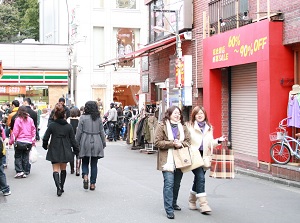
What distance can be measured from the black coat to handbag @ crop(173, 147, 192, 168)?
284 centimetres

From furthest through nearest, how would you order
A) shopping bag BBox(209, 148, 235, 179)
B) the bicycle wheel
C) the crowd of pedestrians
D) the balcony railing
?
the balcony railing < the bicycle wheel < shopping bag BBox(209, 148, 235, 179) < the crowd of pedestrians

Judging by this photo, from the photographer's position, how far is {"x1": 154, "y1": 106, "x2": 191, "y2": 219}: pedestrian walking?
7949 mm

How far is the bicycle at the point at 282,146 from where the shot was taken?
12.2m

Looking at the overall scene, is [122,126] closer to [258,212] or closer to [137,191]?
[137,191]

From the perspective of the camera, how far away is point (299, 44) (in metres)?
12.4

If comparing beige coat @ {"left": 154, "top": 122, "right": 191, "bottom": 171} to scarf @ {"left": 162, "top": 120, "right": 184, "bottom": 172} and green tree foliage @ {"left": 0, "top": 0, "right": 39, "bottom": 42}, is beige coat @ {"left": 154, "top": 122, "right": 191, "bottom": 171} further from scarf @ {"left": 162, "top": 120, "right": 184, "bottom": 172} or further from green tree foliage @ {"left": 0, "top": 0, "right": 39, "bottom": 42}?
green tree foliage @ {"left": 0, "top": 0, "right": 39, "bottom": 42}

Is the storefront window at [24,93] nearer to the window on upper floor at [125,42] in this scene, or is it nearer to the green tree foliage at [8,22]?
the window on upper floor at [125,42]

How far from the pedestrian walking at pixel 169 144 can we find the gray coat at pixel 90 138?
8.30ft

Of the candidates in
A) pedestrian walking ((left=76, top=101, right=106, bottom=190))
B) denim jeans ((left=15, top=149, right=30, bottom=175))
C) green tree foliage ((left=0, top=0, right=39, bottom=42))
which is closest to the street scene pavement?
denim jeans ((left=15, top=149, right=30, bottom=175))

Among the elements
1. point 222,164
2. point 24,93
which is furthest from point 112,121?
point 222,164

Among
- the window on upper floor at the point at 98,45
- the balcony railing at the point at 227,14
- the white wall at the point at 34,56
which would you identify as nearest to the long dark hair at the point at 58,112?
the balcony railing at the point at 227,14

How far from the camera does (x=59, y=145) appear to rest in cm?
1008

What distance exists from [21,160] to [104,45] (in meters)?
24.1

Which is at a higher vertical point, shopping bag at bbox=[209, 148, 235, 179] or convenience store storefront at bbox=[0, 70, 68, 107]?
convenience store storefront at bbox=[0, 70, 68, 107]
